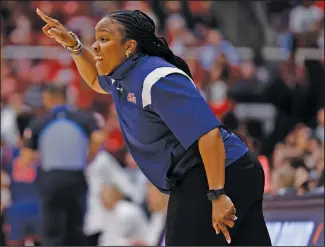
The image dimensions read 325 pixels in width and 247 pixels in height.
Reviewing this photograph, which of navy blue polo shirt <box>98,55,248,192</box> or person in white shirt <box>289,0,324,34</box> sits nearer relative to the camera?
navy blue polo shirt <box>98,55,248,192</box>

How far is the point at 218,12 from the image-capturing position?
15.0 m

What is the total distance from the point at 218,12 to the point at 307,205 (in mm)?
8566

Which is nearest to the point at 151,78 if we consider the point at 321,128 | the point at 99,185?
the point at 99,185

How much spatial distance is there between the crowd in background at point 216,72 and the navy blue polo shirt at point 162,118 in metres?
5.59

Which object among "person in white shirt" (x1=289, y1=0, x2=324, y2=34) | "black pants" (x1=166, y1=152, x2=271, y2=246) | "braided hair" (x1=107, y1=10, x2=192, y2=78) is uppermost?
"braided hair" (x1=107, y1=10, x2=192, y2=78)

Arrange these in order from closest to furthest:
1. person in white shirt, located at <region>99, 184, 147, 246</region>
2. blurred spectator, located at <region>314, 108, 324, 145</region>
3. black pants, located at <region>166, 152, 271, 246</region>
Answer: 1. black pants, located at <region>166, 152, 271, 246</region>
2. person in white shirt, located at <region>99, 184, 147, 246</region>
3. blurred spectator, located at <region>314, 108, 324, 145</region>

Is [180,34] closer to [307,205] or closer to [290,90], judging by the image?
[290,90]

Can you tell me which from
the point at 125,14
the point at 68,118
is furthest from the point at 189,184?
the point at 68,118

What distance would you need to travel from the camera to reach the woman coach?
419cm

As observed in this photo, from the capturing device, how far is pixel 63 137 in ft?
29.9

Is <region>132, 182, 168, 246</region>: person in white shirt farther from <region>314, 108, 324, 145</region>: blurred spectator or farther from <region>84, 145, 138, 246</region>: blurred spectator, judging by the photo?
<region>314, 108, 324, 145</region>: blurred spectator

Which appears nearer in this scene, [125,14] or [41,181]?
[125,14]

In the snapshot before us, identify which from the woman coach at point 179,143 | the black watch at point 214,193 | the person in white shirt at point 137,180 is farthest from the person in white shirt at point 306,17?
the black watch at point 214,193

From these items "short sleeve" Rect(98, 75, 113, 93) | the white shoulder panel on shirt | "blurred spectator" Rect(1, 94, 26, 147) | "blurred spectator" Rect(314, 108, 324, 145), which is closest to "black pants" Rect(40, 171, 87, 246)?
"blurred spectator" Rect(314, 108, 324, 145)
